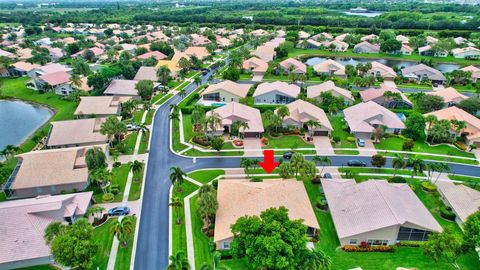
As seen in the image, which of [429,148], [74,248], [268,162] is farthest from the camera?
[429,148]

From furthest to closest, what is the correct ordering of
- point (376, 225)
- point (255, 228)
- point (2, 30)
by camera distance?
point (2, 30)
point (376, 225)
point (255, 228)

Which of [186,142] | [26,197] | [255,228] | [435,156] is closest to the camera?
[255,228]

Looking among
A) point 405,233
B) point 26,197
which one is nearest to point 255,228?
point 405,233

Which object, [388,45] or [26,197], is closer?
[26,197]

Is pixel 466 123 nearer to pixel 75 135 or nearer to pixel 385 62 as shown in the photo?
pixel 385 62

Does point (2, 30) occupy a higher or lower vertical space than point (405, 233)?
higher

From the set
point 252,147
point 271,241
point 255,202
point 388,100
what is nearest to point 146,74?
point 252,147

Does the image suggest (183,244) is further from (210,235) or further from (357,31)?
(357,31)
